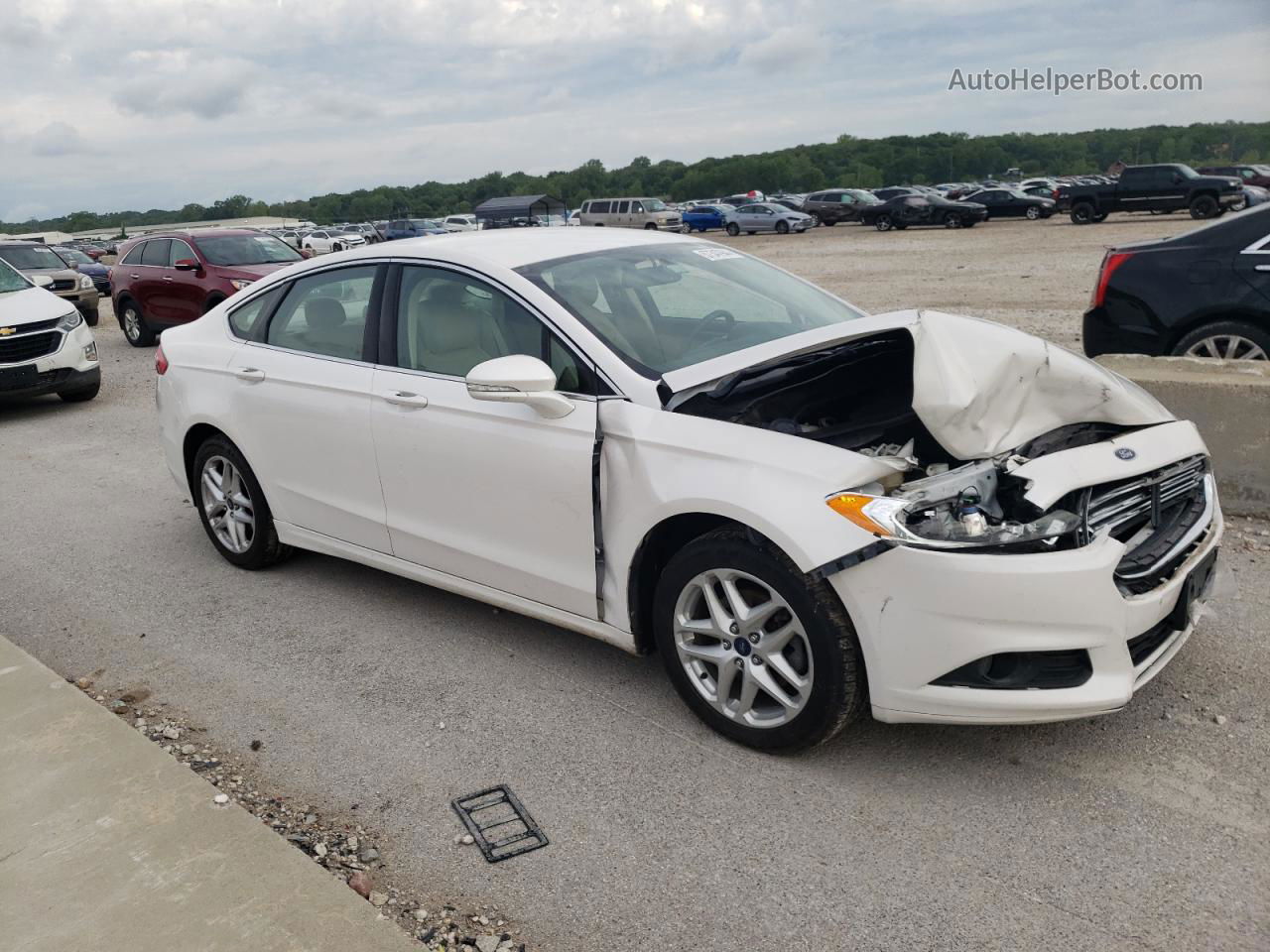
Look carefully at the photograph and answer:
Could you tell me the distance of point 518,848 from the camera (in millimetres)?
3203

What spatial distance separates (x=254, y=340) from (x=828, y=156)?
437ft

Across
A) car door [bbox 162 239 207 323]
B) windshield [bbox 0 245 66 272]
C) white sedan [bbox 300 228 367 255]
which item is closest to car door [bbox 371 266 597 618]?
car door [bbox 162 239 207 323]

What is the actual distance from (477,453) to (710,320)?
1110mm

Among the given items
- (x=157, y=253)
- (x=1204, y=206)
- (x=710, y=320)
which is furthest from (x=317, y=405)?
(x=1204, y=206)

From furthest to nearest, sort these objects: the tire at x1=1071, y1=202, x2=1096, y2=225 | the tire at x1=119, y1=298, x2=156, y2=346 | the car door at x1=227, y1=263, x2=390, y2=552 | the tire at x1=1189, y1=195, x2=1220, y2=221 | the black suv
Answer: the black suv → the tire at x1=1071, y1=202, x2=1096, y2=225 → the tire at x1=1189, y1=195, x2=1220, y2=221 → the tire at x1=119, y1=298, x2=156, y2=346 → the car door at x1=227, y1=263, x2=390, y2=552

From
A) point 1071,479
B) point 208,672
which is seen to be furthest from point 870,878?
point 208,672

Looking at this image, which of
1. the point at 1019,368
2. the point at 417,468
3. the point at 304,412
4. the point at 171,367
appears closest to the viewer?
the point at 1019,368

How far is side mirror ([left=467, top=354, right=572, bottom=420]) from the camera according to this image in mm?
3748

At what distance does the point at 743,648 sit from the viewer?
3.50 meters

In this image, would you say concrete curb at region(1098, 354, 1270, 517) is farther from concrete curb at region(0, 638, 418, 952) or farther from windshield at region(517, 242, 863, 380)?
concrete curb at region(0, 638, 418, 952)

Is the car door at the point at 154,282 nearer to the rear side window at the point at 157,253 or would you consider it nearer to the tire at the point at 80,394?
the rear side window at the point at 157,253

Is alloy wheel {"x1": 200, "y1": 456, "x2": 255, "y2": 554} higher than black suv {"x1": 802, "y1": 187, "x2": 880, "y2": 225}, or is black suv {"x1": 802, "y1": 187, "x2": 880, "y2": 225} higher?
black suv {"x1": 802, "y1": 187, "x2": 880, "y2": 225}

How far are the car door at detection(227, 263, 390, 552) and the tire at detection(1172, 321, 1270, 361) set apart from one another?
17.1 ft

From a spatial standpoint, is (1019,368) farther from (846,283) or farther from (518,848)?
(846,283)
